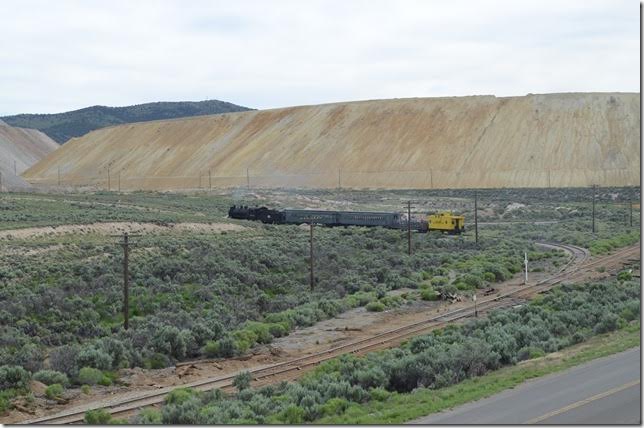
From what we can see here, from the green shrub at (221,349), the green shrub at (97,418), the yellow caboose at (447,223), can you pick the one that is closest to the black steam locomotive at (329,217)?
the yellow caboose at (447,223)

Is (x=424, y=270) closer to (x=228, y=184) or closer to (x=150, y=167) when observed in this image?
(x=228, y=184)

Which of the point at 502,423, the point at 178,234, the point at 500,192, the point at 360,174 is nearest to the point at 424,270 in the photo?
the point at 178,234

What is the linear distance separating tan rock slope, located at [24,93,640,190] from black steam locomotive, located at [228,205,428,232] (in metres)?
56.9

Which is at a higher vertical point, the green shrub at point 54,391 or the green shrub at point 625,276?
the green shrub at point 625,276

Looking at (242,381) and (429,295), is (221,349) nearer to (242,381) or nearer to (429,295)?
(242,381)

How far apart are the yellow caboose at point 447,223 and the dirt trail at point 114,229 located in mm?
14555

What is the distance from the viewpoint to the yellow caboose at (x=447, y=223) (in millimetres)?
66375

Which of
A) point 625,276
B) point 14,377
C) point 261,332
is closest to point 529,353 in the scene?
point 261,332

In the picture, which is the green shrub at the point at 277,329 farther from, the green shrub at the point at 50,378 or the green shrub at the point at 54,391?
the green shrub at the point at 54,391

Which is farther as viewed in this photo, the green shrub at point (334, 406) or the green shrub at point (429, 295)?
the green shrub at point (429, 295)

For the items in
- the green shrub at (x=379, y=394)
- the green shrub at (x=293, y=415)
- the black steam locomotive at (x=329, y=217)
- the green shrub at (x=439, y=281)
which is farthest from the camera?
the black steam locomotive at (x=329, y=217)

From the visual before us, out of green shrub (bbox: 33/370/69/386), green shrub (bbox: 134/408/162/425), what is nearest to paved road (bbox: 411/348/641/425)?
green shrub (bbox: 134/408/162/425)

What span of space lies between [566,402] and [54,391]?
42.9 feet

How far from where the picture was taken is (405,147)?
138000mm
